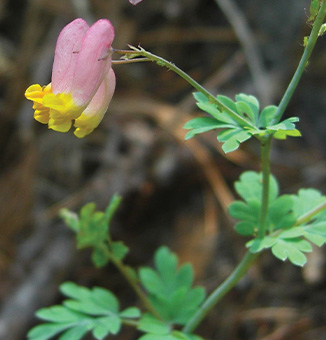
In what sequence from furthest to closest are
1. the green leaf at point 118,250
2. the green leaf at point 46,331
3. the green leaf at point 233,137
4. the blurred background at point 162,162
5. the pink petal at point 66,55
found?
the blurred background at point 162,162 → the green leaf at point 118,250 → the green leaf at point 46,331 → the pink petal at point 66,55 → the green leaf at point 233,137

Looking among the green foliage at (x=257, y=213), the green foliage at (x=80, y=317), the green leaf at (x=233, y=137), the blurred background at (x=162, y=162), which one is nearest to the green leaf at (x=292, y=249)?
the green foliage at (x=257, y=213)

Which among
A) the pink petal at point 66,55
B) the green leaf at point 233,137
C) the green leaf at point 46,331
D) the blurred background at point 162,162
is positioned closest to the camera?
the green leaf at point 233,137

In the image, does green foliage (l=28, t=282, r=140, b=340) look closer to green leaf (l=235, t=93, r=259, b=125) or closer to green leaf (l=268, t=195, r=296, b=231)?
green leaf (l=268, t=195, r=296, b=231)

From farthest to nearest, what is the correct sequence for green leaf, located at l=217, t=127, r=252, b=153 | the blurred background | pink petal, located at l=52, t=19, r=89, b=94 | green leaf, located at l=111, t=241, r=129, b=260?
the blurred background
green leaf, located at l=111, t=241, r=129, b=260
pink petal, located at l=52, t=19, r=89, b=94
green leaf, located at l=217, t=127, r=252, b=153

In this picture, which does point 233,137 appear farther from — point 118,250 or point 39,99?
point 118,250

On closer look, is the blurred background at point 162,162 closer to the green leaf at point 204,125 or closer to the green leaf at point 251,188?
the green leaf at point 251,188

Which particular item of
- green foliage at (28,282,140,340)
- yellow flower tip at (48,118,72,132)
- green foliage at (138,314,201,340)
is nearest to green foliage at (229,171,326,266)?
green foliage at (138,314,201,340)
